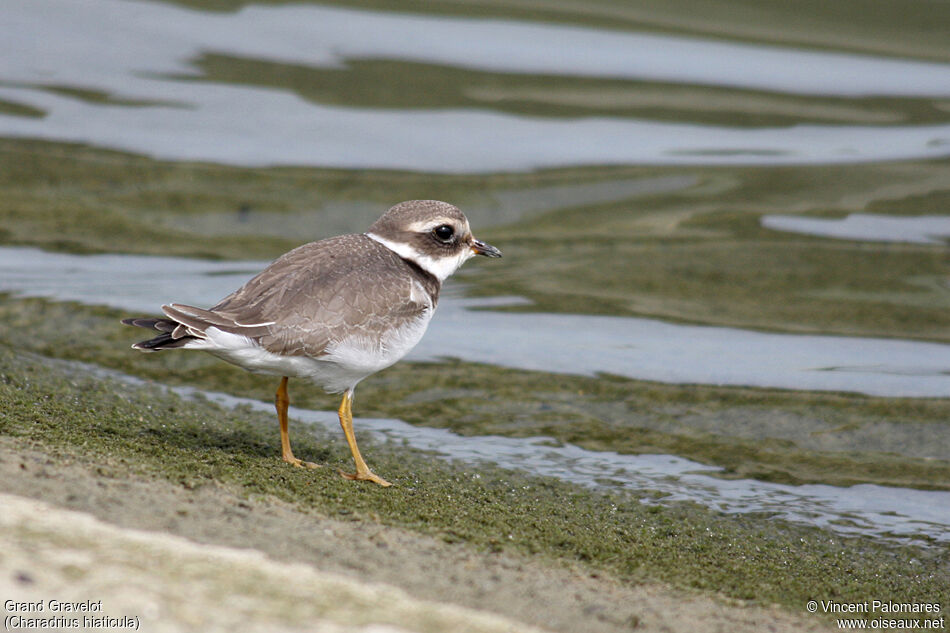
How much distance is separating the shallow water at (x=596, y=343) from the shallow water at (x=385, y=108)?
281 cm

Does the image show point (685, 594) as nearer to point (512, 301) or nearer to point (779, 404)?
point (779, 404)

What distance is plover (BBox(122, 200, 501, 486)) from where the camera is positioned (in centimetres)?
547

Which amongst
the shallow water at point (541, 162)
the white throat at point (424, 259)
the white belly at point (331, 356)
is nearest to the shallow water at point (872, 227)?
the shallow water at point (541, 162)

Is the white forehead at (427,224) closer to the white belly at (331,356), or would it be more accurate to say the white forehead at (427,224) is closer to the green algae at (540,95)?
the white belly at (331,356)

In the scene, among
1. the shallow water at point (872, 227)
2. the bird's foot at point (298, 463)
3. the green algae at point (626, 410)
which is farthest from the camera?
the shallow water at point (872, 227)

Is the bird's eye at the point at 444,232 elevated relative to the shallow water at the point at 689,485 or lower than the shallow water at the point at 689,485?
elevated

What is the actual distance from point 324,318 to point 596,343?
4061 mm

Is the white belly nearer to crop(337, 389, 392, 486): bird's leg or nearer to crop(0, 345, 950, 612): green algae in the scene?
crop(337, 389, 392, 486): bird's leg

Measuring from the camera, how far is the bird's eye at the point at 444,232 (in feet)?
21.8

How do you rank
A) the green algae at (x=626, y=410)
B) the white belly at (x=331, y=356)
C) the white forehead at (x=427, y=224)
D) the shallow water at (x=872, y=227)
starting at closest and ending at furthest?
the white belly at (x=331, y=356) < the white forehead at (x=427, y=224) < the green algae at (x=626, y=410) < the shallow water at (x=872, y=227)

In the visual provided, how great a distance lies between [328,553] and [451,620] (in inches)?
26.7

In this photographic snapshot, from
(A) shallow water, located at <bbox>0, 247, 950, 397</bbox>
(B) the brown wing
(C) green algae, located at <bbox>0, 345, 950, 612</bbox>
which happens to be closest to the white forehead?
(B) the brown wing

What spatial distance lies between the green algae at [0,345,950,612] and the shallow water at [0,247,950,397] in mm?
2446

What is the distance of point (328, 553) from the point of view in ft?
13.4
